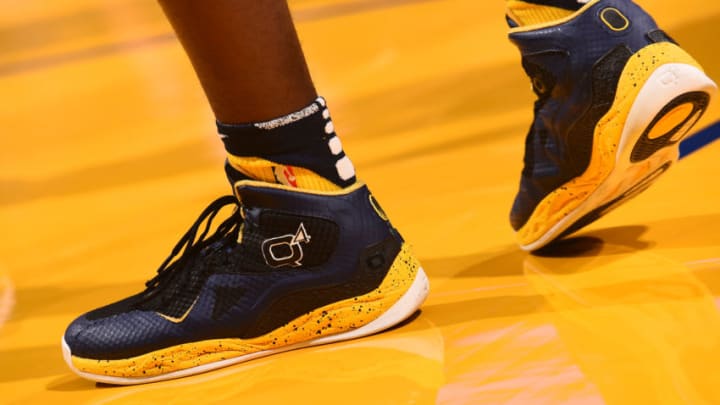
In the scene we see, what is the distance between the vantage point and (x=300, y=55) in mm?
892

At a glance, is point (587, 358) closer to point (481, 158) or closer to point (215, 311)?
point (215, 311)

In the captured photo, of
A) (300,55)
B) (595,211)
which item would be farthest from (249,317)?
(595,211)

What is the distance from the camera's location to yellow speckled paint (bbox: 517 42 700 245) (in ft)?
2.92

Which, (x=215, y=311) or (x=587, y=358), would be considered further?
(x=215, y=311)

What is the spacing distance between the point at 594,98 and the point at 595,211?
15 centimetres

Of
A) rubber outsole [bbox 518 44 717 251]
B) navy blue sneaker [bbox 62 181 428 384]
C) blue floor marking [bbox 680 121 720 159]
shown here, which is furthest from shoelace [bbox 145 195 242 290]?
blue floor marking [bbox 680 121 720 159]

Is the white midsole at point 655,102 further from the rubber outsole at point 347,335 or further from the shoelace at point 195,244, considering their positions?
the shoelace at point 195,244

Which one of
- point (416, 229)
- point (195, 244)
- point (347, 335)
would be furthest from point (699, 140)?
point (195, 244)

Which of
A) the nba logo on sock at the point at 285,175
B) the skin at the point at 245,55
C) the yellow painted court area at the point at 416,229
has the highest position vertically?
the skin at the point at 245,55

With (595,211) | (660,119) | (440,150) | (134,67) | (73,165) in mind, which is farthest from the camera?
(134,67)

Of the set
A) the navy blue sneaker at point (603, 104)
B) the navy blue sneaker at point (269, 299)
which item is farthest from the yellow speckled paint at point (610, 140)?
the navy blue sneaker at point (269, 299)

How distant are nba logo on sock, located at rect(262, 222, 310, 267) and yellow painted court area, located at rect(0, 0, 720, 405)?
0.33 ft

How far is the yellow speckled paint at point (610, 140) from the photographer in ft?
2.92

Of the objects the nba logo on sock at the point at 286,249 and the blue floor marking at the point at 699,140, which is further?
the blue floor marking at the point at 699,140
